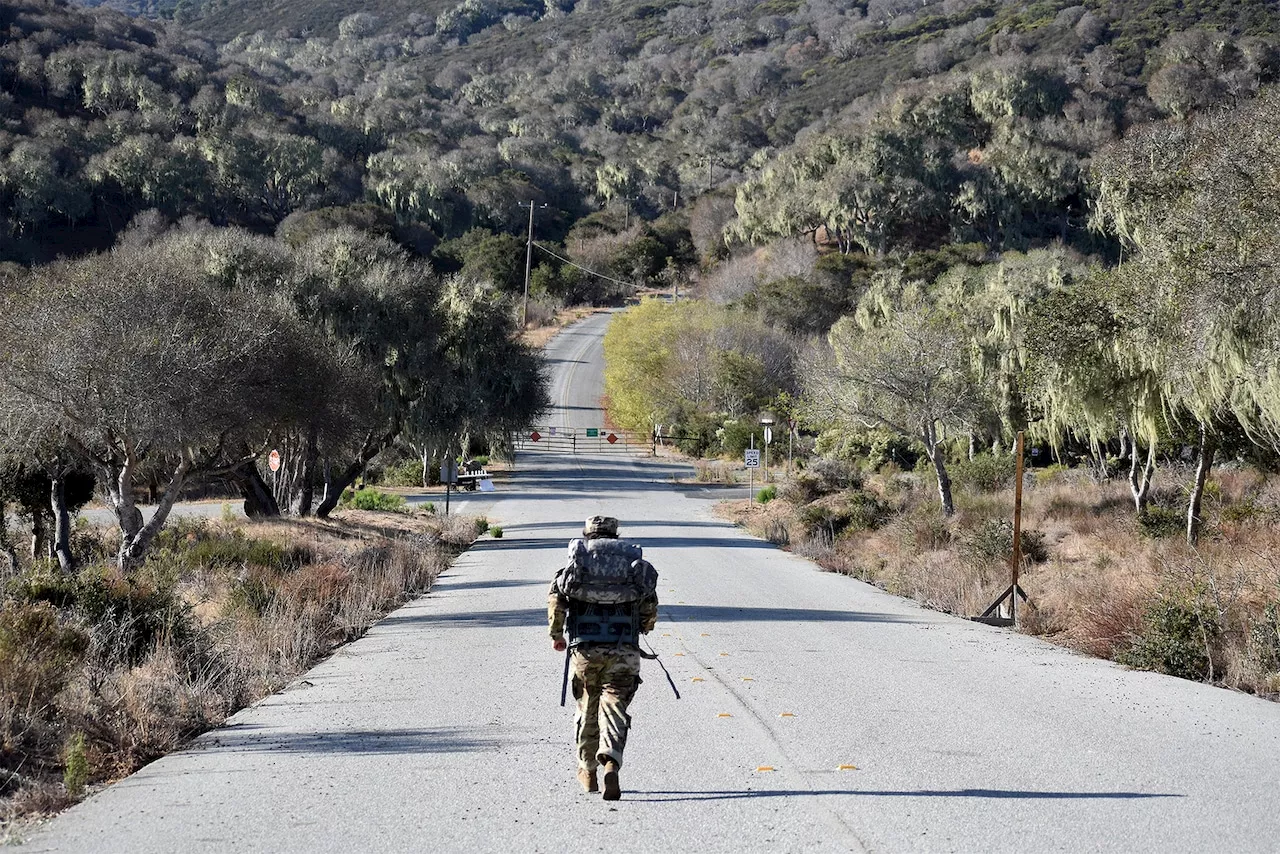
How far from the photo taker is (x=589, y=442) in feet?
221

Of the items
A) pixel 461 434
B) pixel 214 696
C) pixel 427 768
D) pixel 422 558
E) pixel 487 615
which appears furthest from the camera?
pixel 461 434

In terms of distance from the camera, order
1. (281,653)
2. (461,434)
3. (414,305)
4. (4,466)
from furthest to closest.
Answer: (461,434) < (414,305) < (4,466) < (281,653)

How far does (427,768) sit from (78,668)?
3.60 metres

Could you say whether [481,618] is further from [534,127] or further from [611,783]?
[534,127]

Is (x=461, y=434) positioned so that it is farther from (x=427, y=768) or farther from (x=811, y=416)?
(x=427, y=768)

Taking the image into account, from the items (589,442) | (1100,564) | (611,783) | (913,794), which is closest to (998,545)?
(1100,564)

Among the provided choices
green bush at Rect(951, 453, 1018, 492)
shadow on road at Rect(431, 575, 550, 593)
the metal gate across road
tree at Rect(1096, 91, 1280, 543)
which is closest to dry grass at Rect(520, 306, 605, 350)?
the metal gate across road

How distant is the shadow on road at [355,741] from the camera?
7441 mm

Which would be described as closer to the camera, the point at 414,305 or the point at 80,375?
the point at 80,375

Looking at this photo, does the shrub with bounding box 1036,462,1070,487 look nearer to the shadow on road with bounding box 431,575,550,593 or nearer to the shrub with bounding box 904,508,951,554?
the shrub with bounding box 904,508,951,554

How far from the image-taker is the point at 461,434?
35781mm

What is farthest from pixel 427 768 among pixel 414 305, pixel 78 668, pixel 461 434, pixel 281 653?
pixel 461 434

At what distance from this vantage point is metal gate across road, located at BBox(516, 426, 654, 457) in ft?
212

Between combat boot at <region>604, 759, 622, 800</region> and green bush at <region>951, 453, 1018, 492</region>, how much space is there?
2699 centimetres
